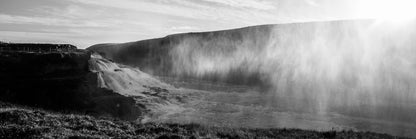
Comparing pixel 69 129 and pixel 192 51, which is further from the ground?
pixel 192 51

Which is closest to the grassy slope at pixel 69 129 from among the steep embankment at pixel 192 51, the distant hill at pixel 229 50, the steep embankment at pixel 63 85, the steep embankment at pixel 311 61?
the steep embankment at pixel 63 85

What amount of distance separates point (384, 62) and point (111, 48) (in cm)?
12606

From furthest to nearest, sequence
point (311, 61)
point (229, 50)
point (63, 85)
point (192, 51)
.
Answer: point (192, 51), point (229, 50), point (311, 61), point (63, 85)

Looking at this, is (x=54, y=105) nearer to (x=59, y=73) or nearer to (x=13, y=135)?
(x=59, y=73)

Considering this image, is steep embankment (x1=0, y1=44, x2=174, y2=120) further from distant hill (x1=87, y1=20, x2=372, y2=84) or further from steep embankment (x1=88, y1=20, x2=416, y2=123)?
distant hill (x1=87, y1=20, x2=372, y2=84)

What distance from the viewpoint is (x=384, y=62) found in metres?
92.9

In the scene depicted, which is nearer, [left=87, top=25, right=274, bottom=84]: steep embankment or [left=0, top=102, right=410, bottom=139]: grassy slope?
[left=0, top=102, right=410, bottom=139]: grassy slope

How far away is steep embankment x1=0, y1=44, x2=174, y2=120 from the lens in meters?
38.4

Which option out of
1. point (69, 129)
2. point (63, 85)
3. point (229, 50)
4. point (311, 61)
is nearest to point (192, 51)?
point (229, 50)

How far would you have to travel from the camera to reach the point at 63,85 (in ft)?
132

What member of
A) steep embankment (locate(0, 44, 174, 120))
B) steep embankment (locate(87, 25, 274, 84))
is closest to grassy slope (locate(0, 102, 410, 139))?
steep embankment (locate(0, 44, 174, 120))

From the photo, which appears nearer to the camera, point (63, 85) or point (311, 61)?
point (63, 85)

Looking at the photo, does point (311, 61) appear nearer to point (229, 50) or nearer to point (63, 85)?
point (229, 50)

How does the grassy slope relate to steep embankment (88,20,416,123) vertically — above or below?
below
